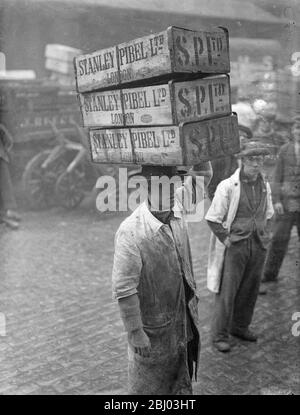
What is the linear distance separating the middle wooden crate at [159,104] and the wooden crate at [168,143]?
0.04 m

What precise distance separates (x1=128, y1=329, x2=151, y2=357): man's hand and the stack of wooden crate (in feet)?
3.21

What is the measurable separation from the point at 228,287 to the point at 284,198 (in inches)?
75.4

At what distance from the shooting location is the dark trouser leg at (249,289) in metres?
4.32

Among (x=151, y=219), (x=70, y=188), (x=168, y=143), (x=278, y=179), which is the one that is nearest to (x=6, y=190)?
(x=70, y=188)

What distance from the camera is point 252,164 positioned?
410 centimetres

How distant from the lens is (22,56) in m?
11.1

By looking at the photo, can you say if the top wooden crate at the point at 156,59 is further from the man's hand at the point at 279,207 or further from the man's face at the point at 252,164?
the man's hand at the point at 279,207

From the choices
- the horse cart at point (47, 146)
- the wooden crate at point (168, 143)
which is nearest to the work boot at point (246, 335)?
the wooden crate at point (168, 143)

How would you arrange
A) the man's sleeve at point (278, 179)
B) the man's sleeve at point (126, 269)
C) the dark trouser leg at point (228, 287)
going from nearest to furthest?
the man's sleeve at point (126, 269) < the dark trouser leg at point (228, 287) < the man's sleeve at point (278, 179)

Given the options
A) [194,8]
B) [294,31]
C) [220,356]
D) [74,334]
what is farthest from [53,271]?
[294,31]

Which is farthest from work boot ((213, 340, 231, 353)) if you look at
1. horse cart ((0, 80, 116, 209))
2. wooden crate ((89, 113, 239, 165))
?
horse cart ((0, 80, 116, 209))

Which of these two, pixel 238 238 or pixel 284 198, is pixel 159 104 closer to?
pixel 238 238

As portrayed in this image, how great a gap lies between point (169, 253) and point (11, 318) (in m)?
2.72

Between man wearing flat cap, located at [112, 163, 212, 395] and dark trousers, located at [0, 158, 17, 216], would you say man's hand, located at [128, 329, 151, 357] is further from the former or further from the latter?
dark trousers, located at [0, 158, 17, 216]
